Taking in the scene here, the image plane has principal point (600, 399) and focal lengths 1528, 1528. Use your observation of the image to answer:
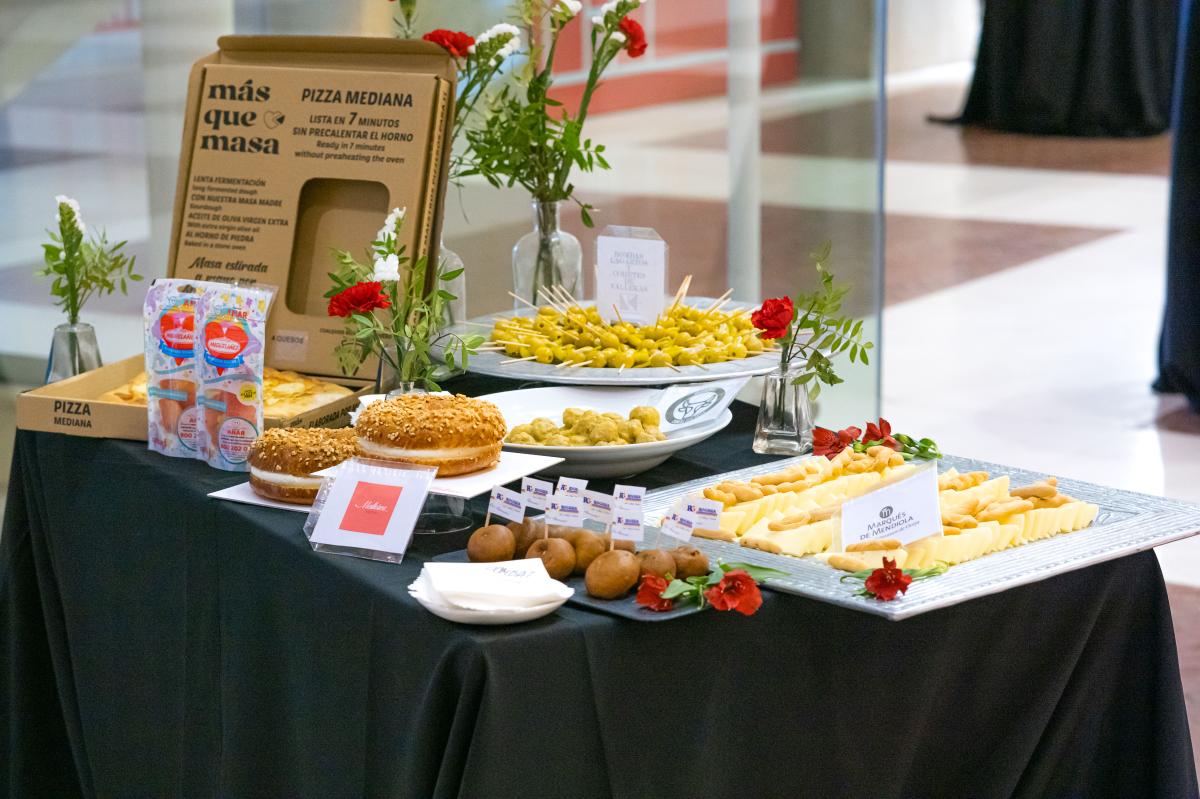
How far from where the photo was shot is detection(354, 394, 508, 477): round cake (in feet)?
5.15

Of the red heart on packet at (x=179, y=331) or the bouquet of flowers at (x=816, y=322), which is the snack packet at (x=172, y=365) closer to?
the red heart on packet at (x=179, y=331)

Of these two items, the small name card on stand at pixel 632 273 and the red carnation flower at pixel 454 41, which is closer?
the small name card on stand at pixel 632 273

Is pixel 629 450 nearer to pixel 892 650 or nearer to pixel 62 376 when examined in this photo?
pixel 892 650

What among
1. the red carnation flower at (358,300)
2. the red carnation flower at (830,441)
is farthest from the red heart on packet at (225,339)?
the red carnation flower at (830,441)

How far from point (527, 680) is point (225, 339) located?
665 mm

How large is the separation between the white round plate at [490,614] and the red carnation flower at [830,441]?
560 millimetres

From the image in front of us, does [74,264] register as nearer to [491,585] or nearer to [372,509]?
[372,509]

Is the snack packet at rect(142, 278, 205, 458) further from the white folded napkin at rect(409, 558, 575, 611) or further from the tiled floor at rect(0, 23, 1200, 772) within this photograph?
the tiled floor at rect(0, 23, 1200, 772)

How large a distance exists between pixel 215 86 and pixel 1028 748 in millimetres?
1427

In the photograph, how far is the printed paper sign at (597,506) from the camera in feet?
4.71

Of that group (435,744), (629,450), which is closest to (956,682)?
(629,450)

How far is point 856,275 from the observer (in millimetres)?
4211

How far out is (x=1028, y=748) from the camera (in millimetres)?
1601

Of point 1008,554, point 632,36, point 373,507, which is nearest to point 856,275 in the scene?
point 632,36
